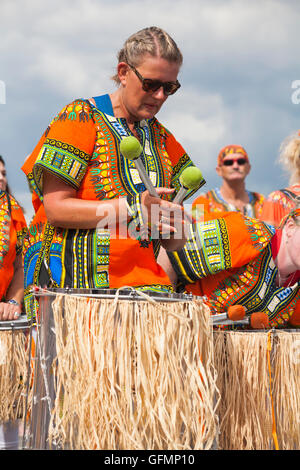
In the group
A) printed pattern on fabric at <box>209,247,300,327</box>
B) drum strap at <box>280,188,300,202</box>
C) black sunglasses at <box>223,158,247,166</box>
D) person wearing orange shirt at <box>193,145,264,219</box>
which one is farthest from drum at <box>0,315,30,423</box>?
black sunglasses at <box>223,158,247,166</box>

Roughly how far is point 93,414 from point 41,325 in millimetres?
294

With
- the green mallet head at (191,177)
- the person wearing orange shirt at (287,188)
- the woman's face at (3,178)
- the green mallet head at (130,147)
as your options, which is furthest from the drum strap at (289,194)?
the green mallet head at (130,147)

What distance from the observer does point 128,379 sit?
1677 millimetres

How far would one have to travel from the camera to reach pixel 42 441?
1.73 m

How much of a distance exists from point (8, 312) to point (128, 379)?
5.89 feet

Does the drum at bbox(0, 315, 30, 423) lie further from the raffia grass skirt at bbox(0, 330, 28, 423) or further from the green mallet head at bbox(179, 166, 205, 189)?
the green mallet head at bbox(179, 166, 205, 189)

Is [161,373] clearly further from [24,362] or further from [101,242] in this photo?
[24,362]

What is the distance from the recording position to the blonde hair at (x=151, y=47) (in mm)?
2059

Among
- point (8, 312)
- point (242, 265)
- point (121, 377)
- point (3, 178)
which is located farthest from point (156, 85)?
point (3, 178)

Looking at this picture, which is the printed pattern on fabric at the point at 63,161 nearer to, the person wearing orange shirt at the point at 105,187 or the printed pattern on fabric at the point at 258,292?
the person wearing orange shirt at the point at 105,187

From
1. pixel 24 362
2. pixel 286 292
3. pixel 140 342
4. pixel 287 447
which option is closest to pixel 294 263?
pixel 286 292

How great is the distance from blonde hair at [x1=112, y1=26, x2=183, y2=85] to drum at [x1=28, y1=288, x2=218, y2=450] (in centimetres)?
77

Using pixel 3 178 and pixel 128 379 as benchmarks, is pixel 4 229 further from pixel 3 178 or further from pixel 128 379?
pixel 128 379
